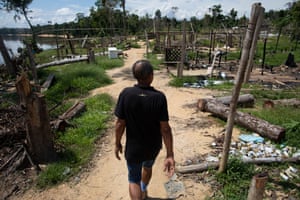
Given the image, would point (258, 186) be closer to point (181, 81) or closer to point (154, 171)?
point (154, 171)

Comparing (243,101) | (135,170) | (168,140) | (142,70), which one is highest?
(142,70)

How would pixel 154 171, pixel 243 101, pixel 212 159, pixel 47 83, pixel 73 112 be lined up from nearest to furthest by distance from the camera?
1. pixel 154 171
2. pixel 212 159
3. pixel 73 112
4. pixel 243 101
5. pixel 47 83

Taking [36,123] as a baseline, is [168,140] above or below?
above

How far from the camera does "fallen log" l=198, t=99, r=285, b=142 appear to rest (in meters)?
3.95

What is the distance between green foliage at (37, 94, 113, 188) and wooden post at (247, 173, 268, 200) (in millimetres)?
2546

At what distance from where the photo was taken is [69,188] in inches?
122

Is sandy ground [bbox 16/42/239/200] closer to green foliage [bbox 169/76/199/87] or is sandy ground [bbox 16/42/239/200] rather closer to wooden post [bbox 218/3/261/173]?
wooden post [bbox 218/3/261/173]

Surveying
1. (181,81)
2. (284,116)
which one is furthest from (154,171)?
(181,81)

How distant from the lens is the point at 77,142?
4.18m

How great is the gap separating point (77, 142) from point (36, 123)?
1.06 metres

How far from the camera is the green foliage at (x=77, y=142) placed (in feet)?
10.7

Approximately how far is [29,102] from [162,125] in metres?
2.18

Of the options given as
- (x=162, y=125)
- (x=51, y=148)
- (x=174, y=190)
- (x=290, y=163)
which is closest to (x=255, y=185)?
(x=162, y=125)

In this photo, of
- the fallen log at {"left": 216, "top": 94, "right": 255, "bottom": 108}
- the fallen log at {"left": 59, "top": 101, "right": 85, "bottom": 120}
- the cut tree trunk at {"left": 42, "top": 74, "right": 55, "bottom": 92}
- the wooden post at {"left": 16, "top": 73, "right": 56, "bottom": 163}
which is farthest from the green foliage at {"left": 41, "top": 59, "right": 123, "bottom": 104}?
the fallen log at {"left": 216, "top": 94, "right": 255, "bottom": 108}
